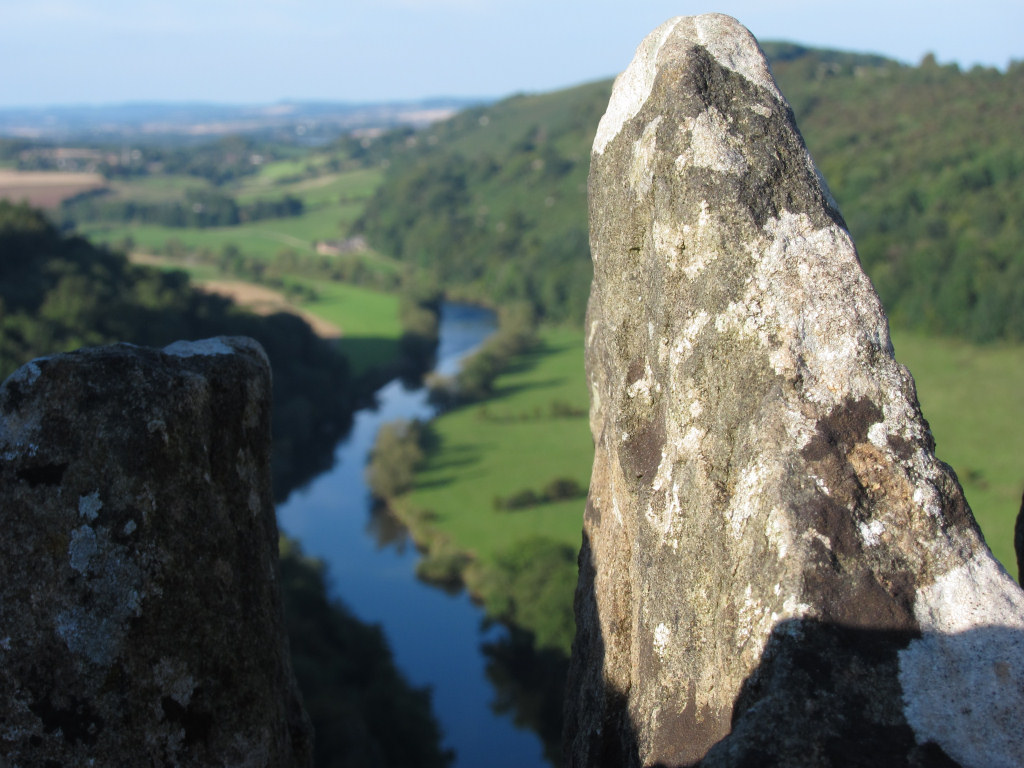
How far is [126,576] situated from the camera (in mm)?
4902

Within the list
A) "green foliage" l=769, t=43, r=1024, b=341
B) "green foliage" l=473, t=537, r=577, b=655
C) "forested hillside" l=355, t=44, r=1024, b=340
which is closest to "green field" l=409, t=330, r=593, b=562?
"green foliage" l=473, t=537, r=577, b=655

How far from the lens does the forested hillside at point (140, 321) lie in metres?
48.2

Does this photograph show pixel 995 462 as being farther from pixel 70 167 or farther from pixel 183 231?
pixel 70 167

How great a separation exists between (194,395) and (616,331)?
272 centimetres

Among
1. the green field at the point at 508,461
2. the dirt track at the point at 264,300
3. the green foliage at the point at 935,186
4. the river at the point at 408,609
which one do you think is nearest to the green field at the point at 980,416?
the green foliage at the point at 935,186

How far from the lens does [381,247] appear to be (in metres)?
130

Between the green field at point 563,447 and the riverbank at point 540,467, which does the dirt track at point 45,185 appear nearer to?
the green field at point 563,447

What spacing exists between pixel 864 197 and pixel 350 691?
76.0m

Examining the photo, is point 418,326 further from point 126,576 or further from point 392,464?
point 126,576

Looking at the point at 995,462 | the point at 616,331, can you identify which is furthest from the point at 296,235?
the point at 616,331

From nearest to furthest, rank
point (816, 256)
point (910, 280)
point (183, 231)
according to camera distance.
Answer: point (816, 256), point (910, 280), point (183, 231)

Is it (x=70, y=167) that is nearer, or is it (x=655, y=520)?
(x=655, y=520)

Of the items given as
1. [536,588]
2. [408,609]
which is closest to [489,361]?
[408,609]

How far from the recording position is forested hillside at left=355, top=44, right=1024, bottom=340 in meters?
72.9
